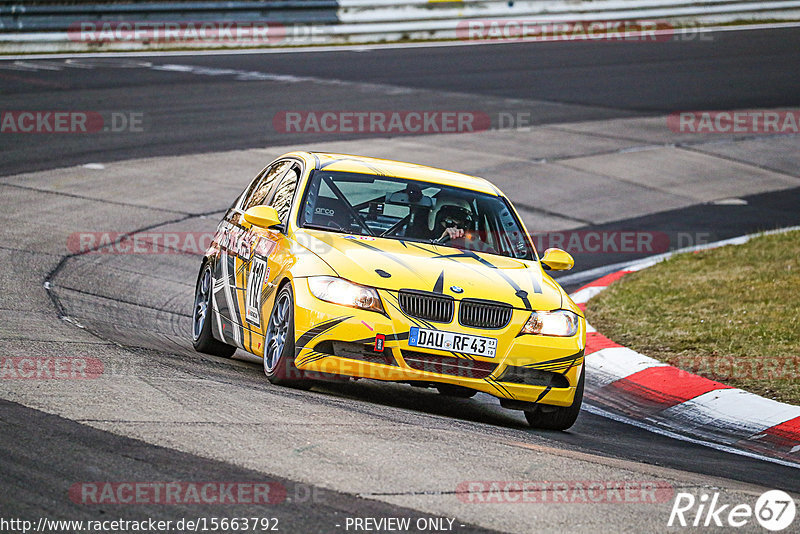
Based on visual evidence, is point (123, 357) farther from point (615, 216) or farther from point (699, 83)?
point (699, 83)

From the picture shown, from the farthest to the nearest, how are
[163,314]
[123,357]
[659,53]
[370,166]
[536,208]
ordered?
[659,53] < [536,208] < [163,314] < [370,166] < [123,357]

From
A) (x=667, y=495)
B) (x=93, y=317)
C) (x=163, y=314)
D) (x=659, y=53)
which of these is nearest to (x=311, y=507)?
(x=667, y=495)

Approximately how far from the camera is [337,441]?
585 cm

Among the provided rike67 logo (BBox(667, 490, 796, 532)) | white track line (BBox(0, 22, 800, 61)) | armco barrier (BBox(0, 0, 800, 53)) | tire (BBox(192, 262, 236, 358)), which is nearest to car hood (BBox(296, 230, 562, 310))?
tire (BBox(192, 262, 236, 358))

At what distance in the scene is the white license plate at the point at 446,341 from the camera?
7.21 meters

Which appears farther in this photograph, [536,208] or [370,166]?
[536,208]

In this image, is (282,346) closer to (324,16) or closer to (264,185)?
(264,185)

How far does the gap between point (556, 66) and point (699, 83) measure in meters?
3.28

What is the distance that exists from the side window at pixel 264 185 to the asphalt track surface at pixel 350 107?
124 cm

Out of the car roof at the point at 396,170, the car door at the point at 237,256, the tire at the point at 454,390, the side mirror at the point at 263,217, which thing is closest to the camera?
the tire at the point at 454,390

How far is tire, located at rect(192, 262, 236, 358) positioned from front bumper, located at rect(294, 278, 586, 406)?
6.58ft

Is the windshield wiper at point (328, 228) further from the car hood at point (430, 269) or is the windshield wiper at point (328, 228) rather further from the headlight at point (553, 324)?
the headlight at point (553, 324)

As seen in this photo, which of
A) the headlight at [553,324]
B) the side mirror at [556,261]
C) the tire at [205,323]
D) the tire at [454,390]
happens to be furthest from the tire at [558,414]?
the tire at [205,323]

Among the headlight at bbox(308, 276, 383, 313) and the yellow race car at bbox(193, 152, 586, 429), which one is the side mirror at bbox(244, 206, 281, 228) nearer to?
the yellow race car at bbox(193, 152, 586, 429)
